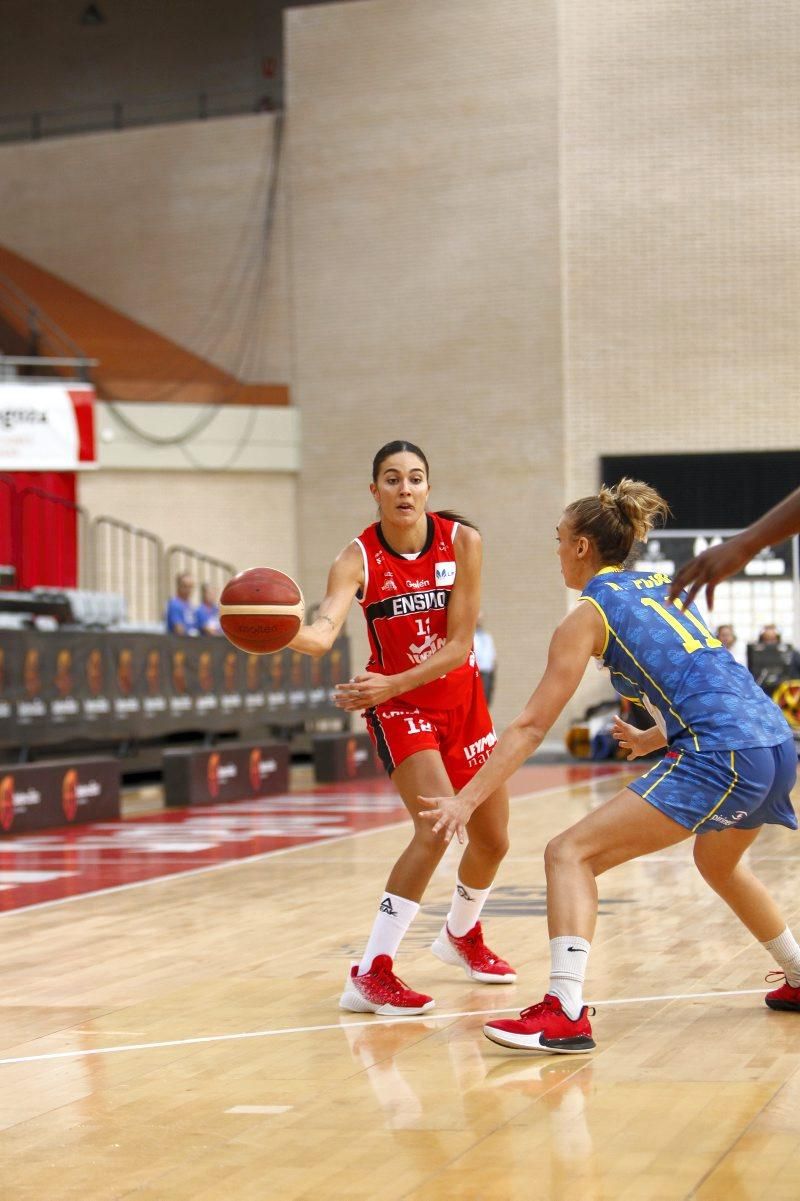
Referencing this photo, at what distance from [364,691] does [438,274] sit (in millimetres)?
20123

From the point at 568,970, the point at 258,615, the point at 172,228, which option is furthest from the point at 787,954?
the point at 172,228

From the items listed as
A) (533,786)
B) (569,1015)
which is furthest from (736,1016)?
(533,786)

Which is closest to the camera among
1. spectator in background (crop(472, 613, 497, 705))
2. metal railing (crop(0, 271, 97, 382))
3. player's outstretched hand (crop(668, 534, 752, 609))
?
player's outstretched hand (crop(668, 534, 752, 609))

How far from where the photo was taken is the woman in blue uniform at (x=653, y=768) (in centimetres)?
479

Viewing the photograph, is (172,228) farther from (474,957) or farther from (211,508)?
(474,957)

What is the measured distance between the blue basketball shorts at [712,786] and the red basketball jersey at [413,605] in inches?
46.6

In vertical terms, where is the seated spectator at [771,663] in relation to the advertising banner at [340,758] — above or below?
above

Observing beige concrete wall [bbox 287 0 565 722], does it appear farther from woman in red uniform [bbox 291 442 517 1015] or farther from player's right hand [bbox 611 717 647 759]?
player's right hand [bbox 611 717 647 759]

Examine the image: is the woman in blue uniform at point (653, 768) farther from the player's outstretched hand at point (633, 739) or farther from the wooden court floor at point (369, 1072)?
the wooden court floor at point (369, 1072)

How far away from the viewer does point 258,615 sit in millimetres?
5418

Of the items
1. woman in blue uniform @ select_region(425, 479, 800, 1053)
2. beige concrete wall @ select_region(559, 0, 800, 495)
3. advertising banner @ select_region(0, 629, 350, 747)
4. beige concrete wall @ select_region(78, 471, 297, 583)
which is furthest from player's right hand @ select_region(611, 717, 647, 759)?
beige concrete wall @ select_region(78, 471, 297, 583)

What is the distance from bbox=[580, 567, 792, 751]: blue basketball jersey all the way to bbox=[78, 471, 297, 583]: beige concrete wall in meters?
19.6

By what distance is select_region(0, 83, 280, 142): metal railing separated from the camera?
2817 centimetres

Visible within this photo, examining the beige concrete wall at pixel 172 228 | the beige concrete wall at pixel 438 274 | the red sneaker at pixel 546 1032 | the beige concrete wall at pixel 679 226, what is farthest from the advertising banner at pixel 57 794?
the beige concrete wall at pixel 172 228
